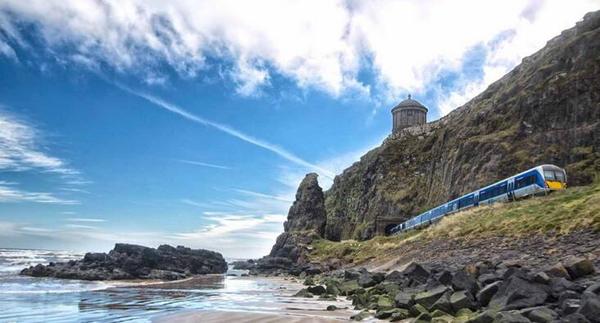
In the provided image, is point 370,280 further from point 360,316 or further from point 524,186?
point 524,186

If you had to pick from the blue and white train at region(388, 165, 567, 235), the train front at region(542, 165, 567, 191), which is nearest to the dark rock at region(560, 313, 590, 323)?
the blue and white train at region(388, 165, 567, 235)

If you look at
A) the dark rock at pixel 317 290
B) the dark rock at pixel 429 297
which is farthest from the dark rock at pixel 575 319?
the dark rock at pixel 317 290

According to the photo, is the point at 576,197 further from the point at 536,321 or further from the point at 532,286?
the point at 536,321

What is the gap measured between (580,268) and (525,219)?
1698 cm

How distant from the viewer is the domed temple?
140625mm

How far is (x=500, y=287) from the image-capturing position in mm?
14539

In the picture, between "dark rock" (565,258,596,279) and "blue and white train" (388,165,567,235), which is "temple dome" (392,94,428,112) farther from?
"dark rock" (565,258,596,279)

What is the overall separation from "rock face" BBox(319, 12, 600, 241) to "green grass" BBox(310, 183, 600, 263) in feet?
59.3

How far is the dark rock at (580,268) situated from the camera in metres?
15.1

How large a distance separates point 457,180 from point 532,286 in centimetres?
6239

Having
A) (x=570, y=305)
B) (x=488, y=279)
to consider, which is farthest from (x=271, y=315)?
(x=570, y=305)

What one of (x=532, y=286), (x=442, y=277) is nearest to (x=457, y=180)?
(x=442, y=277)

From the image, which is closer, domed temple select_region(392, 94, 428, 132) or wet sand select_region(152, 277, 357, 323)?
wet sand select_region(152, 277, 357, 323)

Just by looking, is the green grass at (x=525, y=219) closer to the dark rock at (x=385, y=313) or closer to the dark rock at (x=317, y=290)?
the dark rock at (x=385, y=313)
